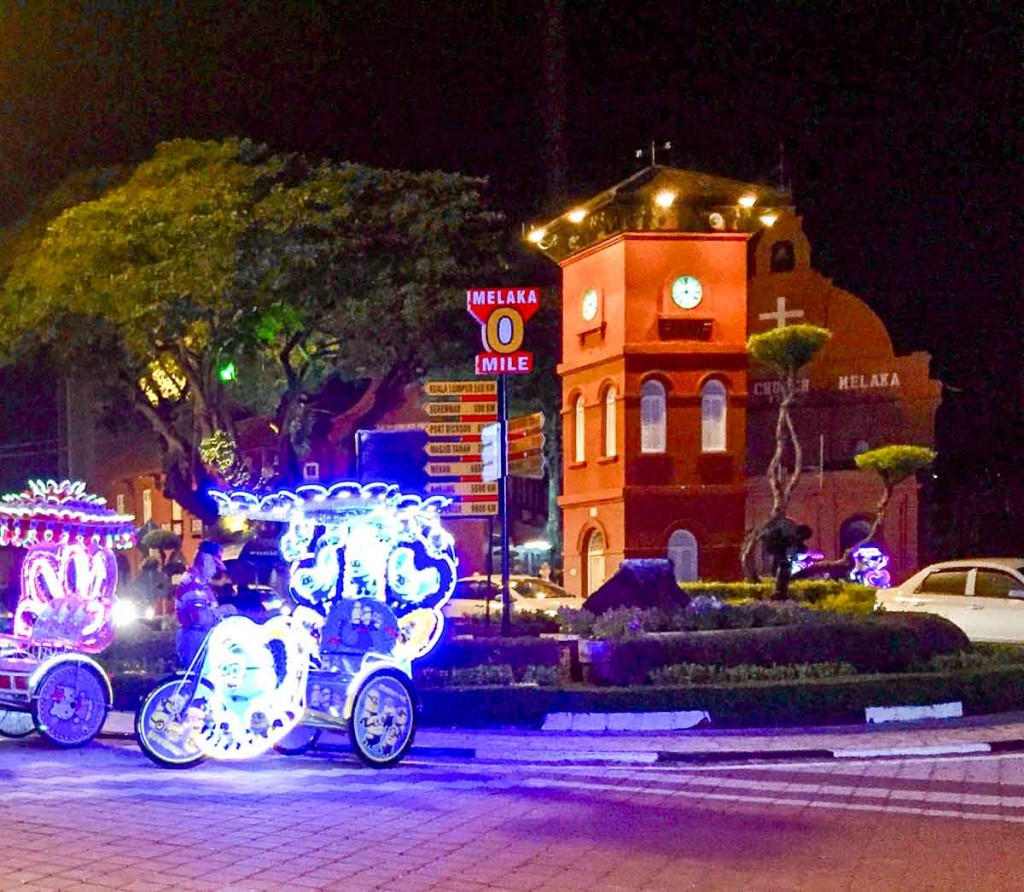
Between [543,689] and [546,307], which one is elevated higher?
[546,307]

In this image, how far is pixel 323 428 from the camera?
26594 mm

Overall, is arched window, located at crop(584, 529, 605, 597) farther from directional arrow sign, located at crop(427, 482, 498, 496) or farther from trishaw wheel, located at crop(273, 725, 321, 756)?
trishaw wheel, located at crop(273, 725, 321, 756)

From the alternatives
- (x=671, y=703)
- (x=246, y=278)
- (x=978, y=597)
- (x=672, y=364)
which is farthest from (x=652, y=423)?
(x=671, y=703)

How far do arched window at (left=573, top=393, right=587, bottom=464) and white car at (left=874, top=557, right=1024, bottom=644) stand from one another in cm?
1186

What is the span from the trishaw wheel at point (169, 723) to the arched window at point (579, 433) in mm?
22477

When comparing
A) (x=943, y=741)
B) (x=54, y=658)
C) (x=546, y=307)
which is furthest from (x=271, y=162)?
(x=943, y=741)

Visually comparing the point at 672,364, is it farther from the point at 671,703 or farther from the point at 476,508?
the point at 671,703

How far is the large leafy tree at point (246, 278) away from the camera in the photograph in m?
22.6

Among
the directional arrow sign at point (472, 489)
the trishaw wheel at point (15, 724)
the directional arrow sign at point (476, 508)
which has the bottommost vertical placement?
the trishaw wheel at point (15, 724)

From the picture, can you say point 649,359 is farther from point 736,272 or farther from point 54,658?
point 54,658

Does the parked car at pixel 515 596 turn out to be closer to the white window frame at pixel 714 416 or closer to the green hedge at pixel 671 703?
the white window frame at pixel 714 416

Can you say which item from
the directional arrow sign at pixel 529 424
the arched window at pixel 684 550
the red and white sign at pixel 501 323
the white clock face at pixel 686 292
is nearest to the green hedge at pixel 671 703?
the directional arrow sign at pixel 529 424

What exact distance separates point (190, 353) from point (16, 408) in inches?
1272

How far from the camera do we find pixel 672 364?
101 feet
